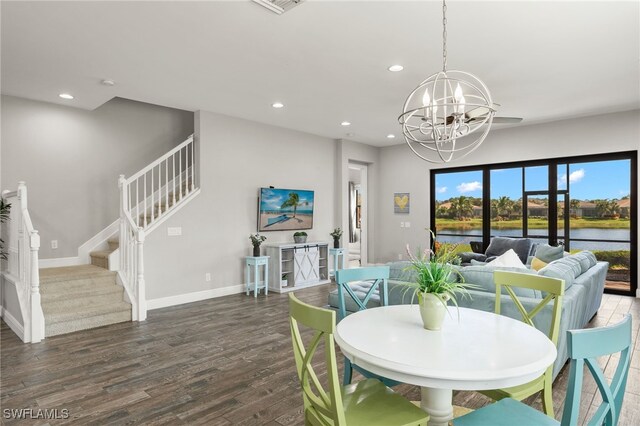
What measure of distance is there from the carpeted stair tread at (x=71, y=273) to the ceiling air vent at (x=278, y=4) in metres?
4.09

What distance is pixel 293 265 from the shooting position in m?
6.81

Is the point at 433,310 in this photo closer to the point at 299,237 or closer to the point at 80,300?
the point at 80,300

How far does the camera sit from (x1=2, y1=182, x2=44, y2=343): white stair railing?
4.04 metres

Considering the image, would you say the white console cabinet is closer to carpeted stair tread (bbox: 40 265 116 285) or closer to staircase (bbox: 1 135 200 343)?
staircase (bbox: 1 135 200 343)

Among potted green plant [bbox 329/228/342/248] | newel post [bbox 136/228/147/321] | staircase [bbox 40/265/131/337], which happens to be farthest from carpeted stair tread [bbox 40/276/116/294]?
potted green plant [bbox 329/228/342/248]

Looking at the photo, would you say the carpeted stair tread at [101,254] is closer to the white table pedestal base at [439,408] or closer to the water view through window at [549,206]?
the white table pedestal base at [439,408]

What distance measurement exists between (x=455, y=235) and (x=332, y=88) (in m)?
4.83

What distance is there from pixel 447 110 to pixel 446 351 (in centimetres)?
432

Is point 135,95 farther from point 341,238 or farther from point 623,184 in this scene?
point 623,184

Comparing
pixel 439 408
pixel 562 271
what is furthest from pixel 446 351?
pixel 562 271

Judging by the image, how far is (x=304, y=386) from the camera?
5.69 feet

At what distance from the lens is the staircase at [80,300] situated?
4359mm

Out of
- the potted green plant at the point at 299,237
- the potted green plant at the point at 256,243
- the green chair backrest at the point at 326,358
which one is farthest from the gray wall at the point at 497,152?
the green chair backrest at the point at 326,358

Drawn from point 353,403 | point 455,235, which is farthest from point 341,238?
point 353,403
